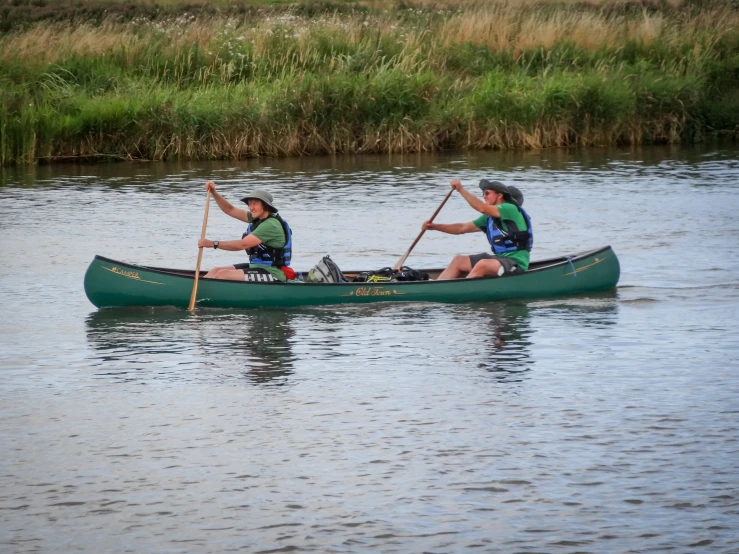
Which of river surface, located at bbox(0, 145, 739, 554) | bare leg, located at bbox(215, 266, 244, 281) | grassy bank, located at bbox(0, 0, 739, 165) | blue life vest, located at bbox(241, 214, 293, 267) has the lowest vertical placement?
river surface, located at bbox(0, 145, 739, 554)

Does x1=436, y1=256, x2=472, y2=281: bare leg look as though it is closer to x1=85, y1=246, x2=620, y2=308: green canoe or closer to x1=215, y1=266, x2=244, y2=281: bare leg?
x1=85, y1=246, x2=620, y2=308: green canoe

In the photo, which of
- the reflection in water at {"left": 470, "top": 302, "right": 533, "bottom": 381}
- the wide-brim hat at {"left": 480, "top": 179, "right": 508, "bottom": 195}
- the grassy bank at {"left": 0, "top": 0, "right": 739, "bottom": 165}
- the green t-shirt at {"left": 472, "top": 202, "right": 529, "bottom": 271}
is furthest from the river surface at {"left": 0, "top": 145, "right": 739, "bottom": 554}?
the grassy bank at {"left": 0, "top": 0, "right": 739, "bottom": 165}

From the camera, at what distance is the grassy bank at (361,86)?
22625mm

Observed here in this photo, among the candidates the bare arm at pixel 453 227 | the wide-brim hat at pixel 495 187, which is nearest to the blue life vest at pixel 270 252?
the bare arm at pixel 453 227

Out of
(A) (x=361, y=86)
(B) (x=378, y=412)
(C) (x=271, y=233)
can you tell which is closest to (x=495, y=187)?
(C) (x=271, y=233)

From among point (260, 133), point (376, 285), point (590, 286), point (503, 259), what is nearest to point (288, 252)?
point (376, 285)

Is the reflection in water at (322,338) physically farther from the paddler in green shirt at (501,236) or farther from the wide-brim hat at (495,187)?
the wide-brim hat at (495,187)

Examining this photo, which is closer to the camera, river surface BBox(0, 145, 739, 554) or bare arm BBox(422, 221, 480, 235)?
river surface BBox(0, 145, 739, 554)

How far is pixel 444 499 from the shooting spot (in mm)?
7121

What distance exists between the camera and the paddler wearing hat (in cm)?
A: 1206

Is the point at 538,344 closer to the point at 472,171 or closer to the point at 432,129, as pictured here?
the point at 472,171

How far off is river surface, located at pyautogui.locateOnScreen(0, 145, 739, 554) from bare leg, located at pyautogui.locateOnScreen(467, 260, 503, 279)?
0.31 metres

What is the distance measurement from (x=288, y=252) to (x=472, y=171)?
929 cm

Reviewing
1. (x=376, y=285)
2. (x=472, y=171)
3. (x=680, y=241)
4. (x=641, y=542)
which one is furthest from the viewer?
(x=472, y=171)
